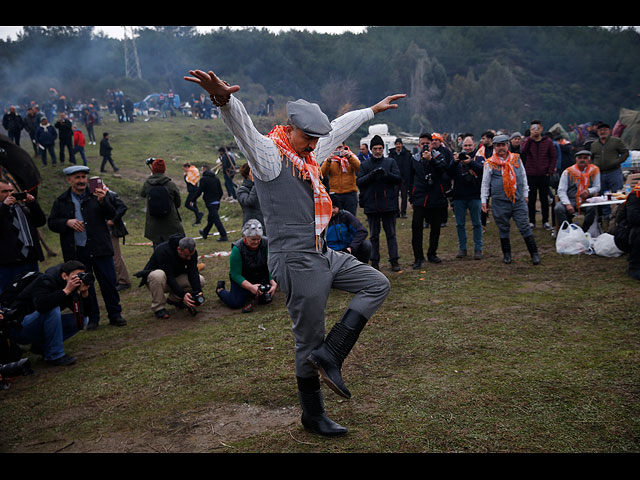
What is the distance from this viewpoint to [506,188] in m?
8.31

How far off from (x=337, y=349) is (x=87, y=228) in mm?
4641

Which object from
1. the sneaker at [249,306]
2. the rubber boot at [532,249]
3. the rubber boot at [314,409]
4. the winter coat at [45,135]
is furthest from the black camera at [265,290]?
the winter coat at [45,135]

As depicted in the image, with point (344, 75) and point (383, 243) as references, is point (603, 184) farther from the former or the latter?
point (344, 75)

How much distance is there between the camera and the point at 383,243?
1149 cm

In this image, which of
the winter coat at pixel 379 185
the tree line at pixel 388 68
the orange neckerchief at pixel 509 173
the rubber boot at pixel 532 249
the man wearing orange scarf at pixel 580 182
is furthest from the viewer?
the tree line at pixel 388 68

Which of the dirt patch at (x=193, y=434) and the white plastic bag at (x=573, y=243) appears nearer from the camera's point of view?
the dirt patch at (x=193, y=434)

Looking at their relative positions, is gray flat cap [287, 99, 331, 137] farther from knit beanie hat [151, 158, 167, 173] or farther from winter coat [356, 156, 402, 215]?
knit beanie hat [151, 158, 167, 173]

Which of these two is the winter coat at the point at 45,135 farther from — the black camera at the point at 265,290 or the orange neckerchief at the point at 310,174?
the orange neckerchief at the point at 310,174

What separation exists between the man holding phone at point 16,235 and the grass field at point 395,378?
3.53 feet

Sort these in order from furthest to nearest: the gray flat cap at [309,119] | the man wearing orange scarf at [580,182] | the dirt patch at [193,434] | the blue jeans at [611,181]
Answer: the blue jeans at [611,181]
the man wearing orange scarf at [580,182]
the dirt patch at [193,434]
the gray flat cap at [309,119]

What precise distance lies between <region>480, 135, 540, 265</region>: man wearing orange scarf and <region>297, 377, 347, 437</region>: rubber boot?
19.0 feet

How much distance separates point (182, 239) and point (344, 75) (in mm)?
49541

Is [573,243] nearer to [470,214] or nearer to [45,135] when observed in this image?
[470,214]

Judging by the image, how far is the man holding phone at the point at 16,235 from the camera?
621cm
